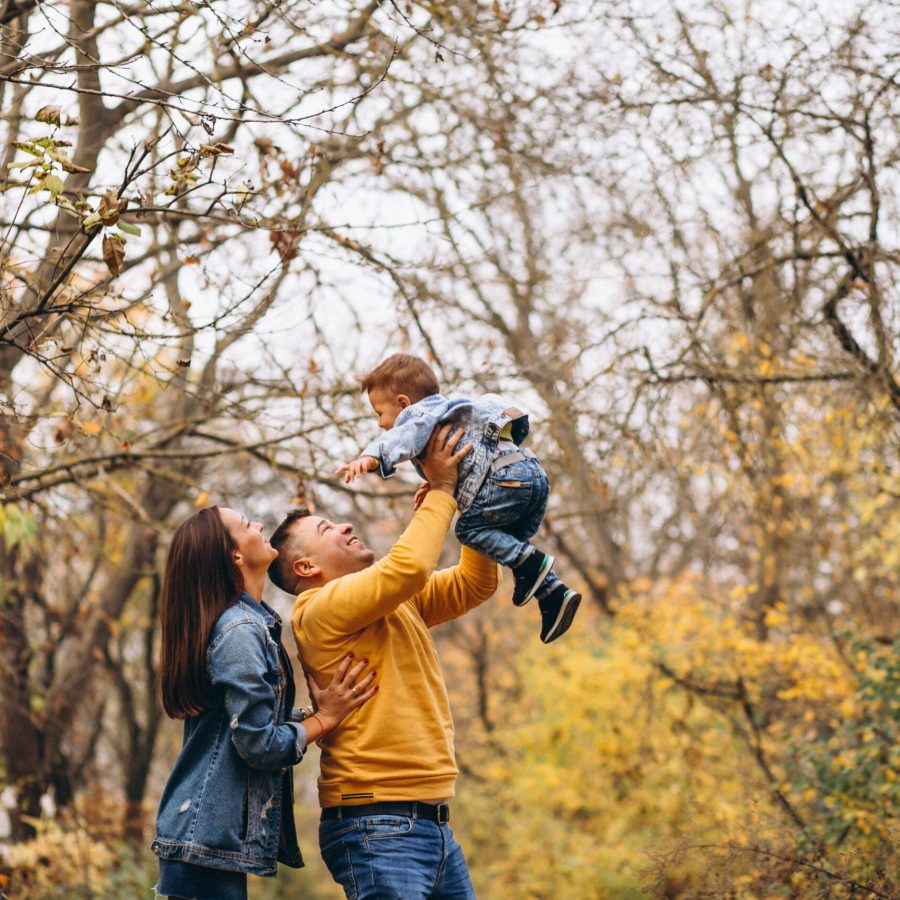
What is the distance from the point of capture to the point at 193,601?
114 inches

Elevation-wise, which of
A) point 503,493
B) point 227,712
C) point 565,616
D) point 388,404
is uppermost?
point 388,404

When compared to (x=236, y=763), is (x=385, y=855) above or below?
below

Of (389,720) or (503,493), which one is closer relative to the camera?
(389,720)

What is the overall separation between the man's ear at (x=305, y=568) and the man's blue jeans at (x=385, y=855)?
66 centimetres

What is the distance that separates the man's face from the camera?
10.1 ft

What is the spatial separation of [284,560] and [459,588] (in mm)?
504

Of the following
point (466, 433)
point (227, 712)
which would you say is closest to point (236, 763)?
point (227, 712)

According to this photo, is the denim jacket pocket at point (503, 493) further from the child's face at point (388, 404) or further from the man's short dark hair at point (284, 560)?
the man's short dark hair at point (284, 560)

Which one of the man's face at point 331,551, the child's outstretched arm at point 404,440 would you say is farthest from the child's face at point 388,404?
the man's face at point 331,551

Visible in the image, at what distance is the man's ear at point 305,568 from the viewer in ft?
10.1

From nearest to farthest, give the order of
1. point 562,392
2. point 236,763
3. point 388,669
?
point 236,763 < point 388,669 < point 562,392

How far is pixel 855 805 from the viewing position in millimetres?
5141

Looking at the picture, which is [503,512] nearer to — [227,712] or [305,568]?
[305,568]

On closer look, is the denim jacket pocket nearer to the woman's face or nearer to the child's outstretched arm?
the child's outstretched arm
